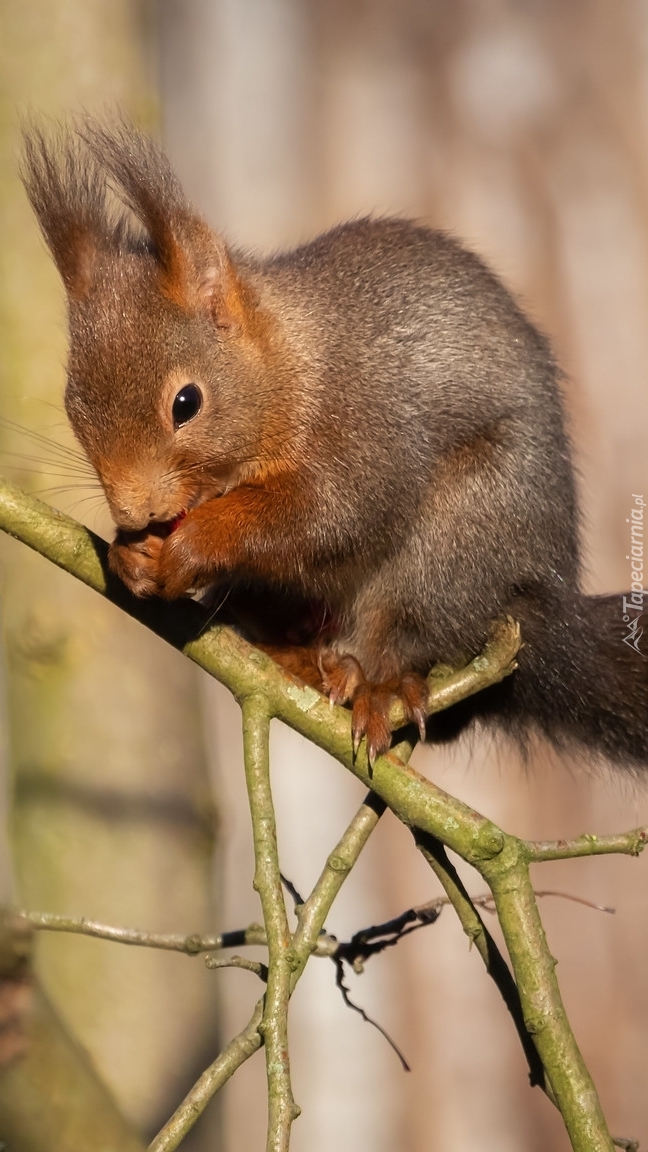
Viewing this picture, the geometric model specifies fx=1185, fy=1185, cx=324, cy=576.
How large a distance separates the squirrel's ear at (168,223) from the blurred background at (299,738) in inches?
24.5

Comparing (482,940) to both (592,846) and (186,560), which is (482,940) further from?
(186,560)

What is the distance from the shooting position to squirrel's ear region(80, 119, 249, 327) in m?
1.58

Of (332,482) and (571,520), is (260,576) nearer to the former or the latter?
(332,482)

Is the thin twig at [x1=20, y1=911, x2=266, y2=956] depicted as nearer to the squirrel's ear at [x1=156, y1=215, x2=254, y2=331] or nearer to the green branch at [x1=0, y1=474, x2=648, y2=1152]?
the green branch at [x1=0, y1=474, x2=648, y2=1152]

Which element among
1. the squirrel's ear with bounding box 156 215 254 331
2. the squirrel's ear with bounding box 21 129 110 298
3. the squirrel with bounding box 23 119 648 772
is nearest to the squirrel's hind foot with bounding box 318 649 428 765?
the squirrel with bounding box 23 119 648 772

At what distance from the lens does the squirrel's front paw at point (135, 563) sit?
4.68ft

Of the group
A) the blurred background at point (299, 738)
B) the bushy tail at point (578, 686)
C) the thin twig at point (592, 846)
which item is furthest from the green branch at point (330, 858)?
the blurred background at point (299, 738)

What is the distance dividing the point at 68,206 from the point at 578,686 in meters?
1.10

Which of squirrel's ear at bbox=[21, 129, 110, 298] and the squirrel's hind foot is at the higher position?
squirrel's ear at bbox=[21, 129, 110, 298]

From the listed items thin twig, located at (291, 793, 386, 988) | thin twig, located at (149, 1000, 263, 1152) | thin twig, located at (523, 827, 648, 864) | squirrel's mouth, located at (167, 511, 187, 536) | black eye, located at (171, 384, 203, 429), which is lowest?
thin twig, located at (149, 1000, 263, 1152)

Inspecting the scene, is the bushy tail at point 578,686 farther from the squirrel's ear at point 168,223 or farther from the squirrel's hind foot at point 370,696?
the squirrel's ear at point 168,223

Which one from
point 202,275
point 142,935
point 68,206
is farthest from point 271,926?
point 68,206

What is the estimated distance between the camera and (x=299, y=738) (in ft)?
12.8

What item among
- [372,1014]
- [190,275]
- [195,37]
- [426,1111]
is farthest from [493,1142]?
[195,37]
